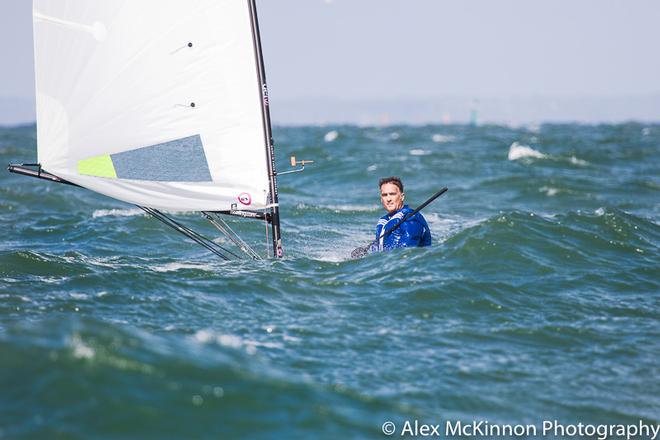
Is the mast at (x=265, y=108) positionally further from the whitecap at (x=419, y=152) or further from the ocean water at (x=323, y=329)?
the whitecap at (x=419, y=152)

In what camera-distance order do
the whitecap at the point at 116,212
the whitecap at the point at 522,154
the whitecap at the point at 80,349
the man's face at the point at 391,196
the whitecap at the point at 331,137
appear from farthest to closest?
the whitecap at the point at 331,137, the whitecap at the point at 522,154, the whitecap at the point at 116,212, the man's face at the point at 391,196, the whitecap at the point at 80,349

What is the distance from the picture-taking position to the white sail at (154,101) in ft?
31.2

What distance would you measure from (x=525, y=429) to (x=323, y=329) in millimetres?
2350

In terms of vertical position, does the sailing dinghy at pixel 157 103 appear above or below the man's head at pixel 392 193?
above

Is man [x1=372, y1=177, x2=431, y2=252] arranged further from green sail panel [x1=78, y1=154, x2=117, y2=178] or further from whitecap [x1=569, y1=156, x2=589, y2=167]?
whitecap [x1=569, y1=156, x2=589, y2=167]

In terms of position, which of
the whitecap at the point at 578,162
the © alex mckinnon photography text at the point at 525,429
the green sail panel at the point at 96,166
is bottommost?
the © alex mckinnon photography text at the point at 525,429

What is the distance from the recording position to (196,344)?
19.2 feet

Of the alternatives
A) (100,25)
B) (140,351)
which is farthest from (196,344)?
(100,25)

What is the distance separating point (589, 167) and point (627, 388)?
820 inches

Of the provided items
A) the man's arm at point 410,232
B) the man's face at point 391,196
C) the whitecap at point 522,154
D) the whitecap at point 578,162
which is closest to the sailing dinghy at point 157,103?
the man's face at point 391,196

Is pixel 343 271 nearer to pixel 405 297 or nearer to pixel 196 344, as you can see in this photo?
pixel 405 297

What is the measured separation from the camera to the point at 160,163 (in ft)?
32.3

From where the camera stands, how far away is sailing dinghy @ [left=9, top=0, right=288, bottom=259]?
31.2 feet

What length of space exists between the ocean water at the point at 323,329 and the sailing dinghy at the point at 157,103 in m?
1.03
